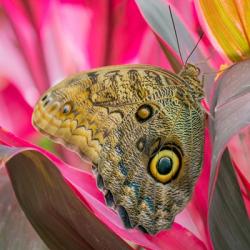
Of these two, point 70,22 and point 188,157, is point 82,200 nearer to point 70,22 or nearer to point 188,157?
point 188,157

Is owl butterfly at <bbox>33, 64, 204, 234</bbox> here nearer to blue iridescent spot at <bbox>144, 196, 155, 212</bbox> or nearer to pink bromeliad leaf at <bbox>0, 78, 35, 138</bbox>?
blue iridescent spot at <bbox>144, 196, 155, 212</bbox>

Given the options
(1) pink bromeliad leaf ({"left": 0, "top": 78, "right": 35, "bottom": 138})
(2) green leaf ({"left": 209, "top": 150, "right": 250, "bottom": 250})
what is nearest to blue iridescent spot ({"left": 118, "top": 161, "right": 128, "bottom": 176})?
(2) green leaf ({"left": 209, "top": 150, "right": 250, "bottom": 250})

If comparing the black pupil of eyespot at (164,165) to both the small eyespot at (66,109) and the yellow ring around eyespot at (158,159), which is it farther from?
the small eyespot at (66,109)

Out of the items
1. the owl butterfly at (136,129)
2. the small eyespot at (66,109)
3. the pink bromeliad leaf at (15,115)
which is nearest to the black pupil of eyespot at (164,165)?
the owl butterfly at (136,129)

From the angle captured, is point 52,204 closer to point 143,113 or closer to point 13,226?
point 13,226

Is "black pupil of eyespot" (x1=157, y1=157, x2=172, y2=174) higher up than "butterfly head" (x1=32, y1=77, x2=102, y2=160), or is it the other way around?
"butterfly head" (x1=32, y1=77, x2=102, y2=160)

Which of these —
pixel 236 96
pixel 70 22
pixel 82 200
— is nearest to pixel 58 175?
pixel 82 200

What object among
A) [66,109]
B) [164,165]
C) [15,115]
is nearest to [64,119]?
[66,109]
